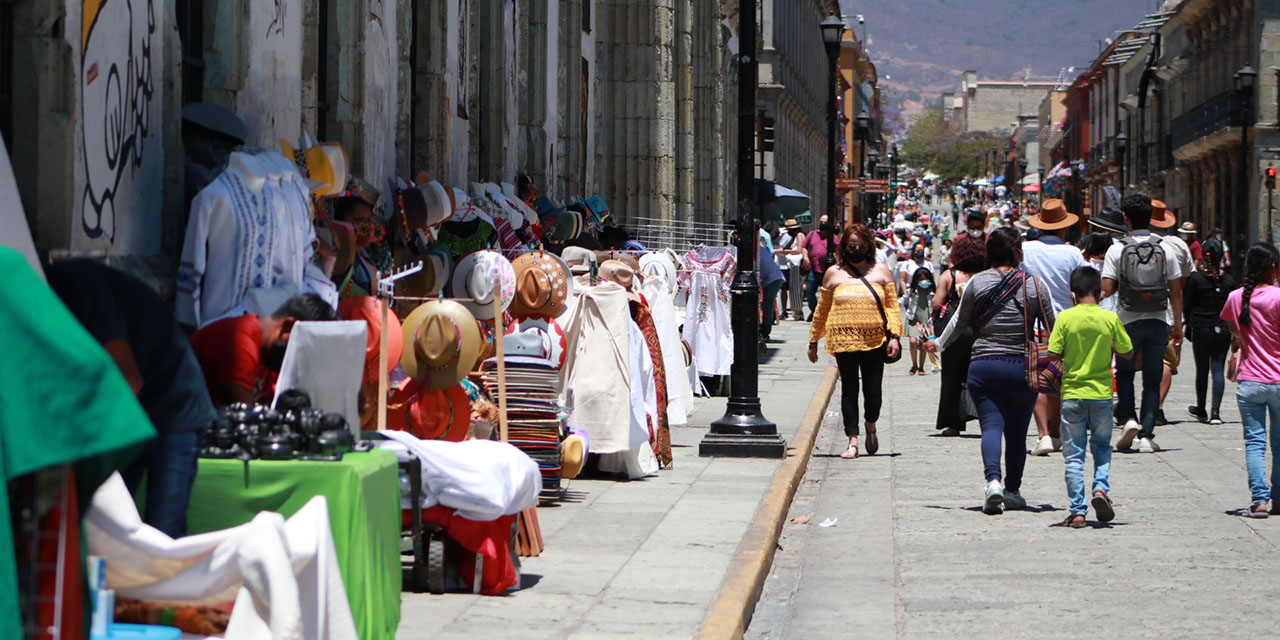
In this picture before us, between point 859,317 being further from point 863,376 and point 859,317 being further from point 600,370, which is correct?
point 600,370

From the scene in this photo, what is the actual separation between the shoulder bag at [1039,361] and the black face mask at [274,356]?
533 cm

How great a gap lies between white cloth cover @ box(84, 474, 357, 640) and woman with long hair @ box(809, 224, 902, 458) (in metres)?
8.12

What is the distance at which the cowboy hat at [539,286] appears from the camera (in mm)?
9945

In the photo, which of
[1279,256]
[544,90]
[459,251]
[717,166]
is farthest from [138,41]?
[717,166]

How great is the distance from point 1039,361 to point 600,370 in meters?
2.81

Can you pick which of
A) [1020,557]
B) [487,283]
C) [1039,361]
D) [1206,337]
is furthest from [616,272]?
[1206,337]

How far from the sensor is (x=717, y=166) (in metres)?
28.3


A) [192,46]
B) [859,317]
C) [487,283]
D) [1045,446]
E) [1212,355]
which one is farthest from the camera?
[1212,355]

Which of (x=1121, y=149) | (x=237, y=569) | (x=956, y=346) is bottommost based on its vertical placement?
(x=237, y=569)

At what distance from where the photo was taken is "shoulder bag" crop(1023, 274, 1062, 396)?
10.2 meters

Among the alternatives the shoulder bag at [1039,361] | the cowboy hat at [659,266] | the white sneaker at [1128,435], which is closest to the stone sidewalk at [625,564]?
the shoulder bag at [1039,361]

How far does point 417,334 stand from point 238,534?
3.27 meters

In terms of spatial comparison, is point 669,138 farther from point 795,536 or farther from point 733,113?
point 795,536

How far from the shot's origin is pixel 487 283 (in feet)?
32.1
